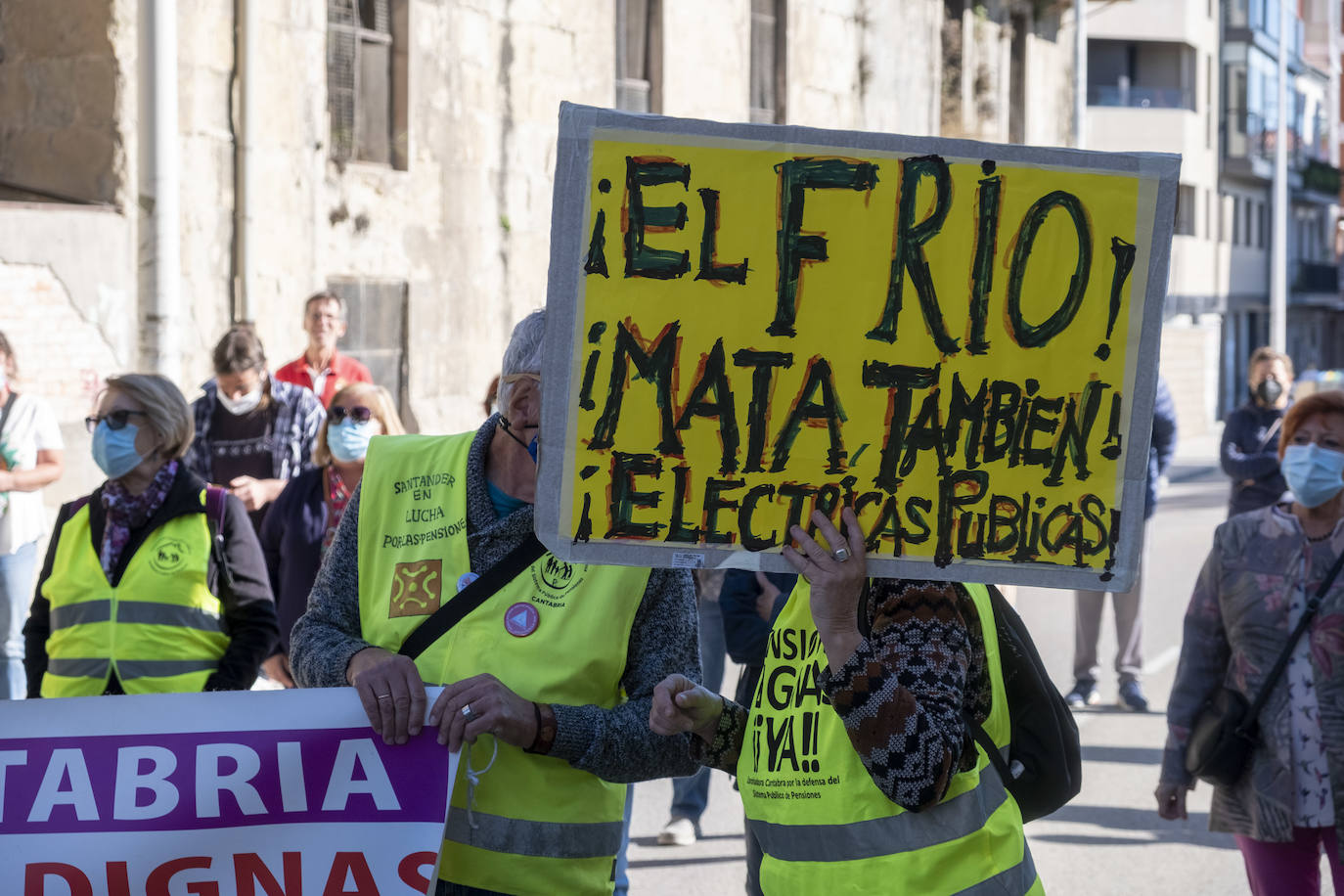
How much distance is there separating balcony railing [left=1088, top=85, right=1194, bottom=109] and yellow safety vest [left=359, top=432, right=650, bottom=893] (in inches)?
1697

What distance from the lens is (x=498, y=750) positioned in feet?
10.0

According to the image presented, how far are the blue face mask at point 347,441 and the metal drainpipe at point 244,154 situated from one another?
6.12 meters

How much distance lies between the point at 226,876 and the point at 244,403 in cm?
497

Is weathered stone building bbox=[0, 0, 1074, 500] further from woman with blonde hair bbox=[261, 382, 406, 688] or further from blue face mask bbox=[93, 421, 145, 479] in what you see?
blue face mask bbox=[93, 421, 145, 479]

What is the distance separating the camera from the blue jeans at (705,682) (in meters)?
6.55

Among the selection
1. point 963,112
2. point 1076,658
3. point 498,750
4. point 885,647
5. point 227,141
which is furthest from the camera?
point 963,112

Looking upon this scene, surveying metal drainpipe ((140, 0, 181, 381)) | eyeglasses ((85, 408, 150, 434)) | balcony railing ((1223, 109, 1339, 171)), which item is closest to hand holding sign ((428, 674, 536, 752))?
eyeglasses ((85, 408, 150, 434))

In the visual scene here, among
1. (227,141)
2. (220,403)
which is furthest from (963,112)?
(220,403)

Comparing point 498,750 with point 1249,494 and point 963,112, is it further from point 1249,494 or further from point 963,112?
point 963,112

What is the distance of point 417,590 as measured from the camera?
3104 mm

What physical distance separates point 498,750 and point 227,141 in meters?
9.77

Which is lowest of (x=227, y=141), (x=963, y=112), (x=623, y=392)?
(x=623, y=392)

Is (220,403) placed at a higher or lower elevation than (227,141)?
lower

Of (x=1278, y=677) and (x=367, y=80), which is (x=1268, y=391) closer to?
(x=1278, y=677)
